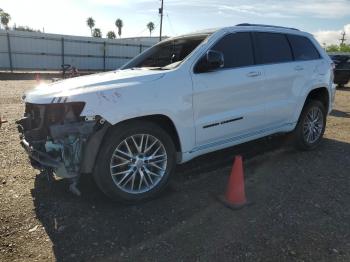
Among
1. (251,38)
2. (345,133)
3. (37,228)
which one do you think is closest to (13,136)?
(37,228)

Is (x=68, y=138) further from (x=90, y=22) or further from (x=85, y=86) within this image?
(x=90, y=22)

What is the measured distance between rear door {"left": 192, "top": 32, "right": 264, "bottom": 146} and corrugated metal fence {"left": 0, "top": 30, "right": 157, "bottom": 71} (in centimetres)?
2138

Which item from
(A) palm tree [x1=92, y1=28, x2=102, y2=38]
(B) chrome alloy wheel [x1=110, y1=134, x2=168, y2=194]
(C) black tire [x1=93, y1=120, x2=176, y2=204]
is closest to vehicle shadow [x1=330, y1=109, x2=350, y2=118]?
(C) black tire [x1=93, y1=120, x2=176, y2=204]

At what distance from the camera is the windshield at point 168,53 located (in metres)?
5.08

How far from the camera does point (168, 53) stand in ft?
18.2

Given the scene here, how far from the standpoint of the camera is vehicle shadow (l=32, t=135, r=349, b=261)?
3510mm

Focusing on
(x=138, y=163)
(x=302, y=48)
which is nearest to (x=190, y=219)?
(x=138, y=163)

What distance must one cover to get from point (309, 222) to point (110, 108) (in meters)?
2.34

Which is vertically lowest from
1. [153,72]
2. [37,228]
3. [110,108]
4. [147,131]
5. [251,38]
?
[37,228]

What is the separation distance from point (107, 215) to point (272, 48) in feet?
11.1

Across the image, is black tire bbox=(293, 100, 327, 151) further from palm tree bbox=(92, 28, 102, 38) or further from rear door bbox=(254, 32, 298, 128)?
palm tree bbox=(92, 28, 102, 38)

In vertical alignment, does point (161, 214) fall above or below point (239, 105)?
below

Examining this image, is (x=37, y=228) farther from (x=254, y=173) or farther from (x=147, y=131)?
(x=254, y=173)

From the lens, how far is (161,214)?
13.5 feet
